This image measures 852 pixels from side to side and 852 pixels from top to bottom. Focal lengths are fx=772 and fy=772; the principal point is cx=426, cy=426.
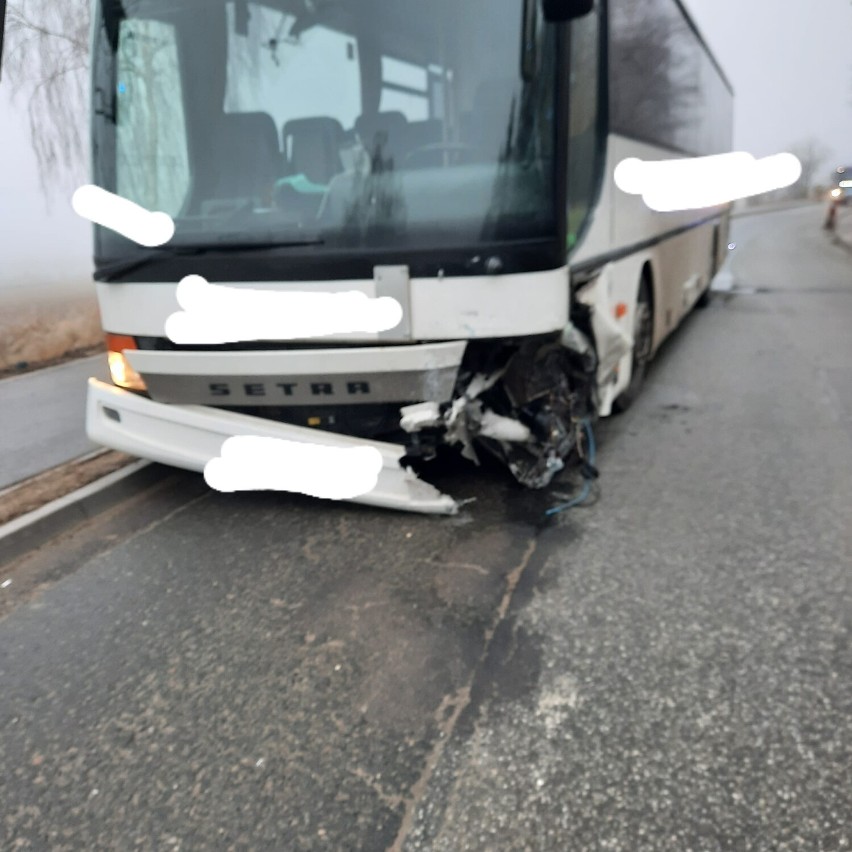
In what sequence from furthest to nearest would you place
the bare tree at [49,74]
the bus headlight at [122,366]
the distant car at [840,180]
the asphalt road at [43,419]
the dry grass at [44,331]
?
the distant car at [840,180], the dry grass at [44,331], the bare tree at [49,74], the asphalt road at [43,419], the bus headlight at [122,366]

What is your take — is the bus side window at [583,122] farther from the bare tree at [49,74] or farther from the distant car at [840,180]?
the distant car at [840,180]

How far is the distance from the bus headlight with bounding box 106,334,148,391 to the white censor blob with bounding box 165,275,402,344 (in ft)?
1.20

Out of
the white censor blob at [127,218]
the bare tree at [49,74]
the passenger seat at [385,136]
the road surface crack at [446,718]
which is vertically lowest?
the road surface crack at [446,718]

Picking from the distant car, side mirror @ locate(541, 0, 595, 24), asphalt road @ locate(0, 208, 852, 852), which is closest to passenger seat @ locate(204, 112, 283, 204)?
side mirror @ locate(541, 0, 595, 24)

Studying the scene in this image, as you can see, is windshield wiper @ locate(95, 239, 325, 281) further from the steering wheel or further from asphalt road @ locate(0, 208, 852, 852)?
asphalt road @ locate(0, 208, 852, 852)

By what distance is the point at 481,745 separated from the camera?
2.43 metres

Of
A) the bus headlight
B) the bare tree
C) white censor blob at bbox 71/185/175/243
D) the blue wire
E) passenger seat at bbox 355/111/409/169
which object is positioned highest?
the bare tree

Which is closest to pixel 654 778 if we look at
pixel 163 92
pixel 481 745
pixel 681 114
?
pixel 481 745

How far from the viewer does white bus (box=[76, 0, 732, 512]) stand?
3.50m

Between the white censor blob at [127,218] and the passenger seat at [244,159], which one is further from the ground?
the passenger seat at [244,159]

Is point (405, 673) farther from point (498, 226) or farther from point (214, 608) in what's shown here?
point (498, 226)

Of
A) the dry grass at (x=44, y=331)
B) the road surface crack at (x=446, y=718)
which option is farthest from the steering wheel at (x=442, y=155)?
the dry grass at (x=44, y=331)

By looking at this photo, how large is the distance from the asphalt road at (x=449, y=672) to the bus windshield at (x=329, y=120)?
153 cm

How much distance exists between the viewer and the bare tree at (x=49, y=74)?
7.29m
